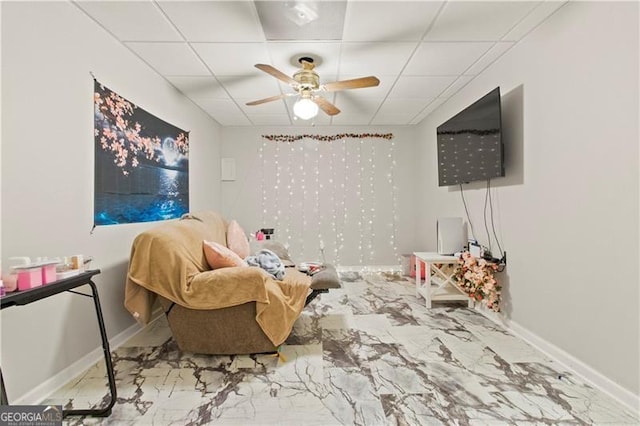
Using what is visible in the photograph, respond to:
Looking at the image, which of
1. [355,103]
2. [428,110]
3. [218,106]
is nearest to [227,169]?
[218,106]

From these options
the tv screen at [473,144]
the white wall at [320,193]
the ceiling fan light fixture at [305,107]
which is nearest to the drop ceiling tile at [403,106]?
the tv screen at [473,144]

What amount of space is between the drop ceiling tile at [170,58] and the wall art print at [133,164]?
447mm

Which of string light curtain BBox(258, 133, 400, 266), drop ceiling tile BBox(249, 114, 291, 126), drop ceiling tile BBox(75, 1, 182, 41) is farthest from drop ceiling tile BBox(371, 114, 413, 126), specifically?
drop ceiling tile BBox(75, 1, 182, 41)

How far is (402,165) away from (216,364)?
403 cm

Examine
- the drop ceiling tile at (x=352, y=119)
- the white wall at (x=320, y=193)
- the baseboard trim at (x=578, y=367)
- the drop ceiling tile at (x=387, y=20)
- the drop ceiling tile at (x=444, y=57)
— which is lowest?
the baseboard trim at (x=578, y=367)

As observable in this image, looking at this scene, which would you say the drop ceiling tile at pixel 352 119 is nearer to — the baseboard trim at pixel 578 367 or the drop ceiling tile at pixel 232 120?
the drop ceiling tile at pixel 232 120

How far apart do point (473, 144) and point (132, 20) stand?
3.05 metres

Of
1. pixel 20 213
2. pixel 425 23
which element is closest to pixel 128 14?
pixel 20 213

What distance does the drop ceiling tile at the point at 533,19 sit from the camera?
2.05m

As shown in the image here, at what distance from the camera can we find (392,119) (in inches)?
185

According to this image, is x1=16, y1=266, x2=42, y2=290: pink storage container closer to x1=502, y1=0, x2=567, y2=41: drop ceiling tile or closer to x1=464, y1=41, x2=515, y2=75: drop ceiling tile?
x1=502, y1=0, x2=567, y2=41: drop ceiling tile

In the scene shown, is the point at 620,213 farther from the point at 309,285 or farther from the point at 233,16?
the point at 233,16

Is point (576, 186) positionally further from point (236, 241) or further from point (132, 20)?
point (132, 20)

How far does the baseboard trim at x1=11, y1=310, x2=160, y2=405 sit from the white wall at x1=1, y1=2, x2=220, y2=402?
33 mm
